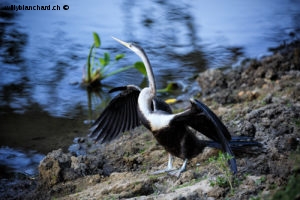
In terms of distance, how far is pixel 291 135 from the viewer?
5031 mm

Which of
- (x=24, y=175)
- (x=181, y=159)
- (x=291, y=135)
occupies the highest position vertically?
(x=291, y=135)

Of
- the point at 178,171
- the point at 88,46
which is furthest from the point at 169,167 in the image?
the point at 88,46

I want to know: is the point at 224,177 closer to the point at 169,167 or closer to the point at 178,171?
the point at 178,171

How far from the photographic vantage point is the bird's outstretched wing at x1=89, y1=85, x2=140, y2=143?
561 cm

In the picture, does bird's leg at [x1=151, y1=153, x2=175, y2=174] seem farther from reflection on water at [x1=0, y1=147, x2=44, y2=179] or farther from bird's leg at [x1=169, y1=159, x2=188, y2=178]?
reflection on water at [x1=0, y1=147, x2=44, y2=179]

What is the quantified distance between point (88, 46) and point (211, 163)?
5316 mm

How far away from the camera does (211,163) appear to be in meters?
4.72

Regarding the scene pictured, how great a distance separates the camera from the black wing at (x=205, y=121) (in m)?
4.42

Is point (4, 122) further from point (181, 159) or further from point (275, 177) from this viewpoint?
point (275, 177)

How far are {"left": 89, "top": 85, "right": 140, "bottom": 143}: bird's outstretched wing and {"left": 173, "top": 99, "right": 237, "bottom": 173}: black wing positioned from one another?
105 centimetres

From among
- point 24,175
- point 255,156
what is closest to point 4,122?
point 24,175

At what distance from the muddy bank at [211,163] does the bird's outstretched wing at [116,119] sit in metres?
0.28

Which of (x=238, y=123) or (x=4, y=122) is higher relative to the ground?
(x=238, y=123)

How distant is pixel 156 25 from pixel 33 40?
247 cm
